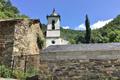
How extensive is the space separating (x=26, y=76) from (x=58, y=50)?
3.03 m

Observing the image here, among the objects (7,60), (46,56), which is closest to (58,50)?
(46,56)

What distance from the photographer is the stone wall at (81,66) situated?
39.7ft

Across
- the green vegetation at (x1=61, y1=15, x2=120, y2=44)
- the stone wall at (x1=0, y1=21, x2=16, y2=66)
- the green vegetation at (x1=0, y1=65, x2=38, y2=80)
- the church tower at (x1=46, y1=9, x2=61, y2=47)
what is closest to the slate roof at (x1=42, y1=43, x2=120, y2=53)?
the green vegetation at (x1=0, y1=65, x2=38, y2=80)

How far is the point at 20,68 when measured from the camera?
1727cm

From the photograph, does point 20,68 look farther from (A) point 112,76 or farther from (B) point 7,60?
(A) point 112,76

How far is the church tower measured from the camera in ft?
189

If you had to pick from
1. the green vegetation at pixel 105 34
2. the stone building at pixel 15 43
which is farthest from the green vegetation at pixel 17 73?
the green vegetation at pixel 105 34

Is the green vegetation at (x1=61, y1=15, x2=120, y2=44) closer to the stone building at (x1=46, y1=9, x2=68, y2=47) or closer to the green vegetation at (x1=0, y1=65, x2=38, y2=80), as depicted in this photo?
the stone building at (x1=46, y1=9, x2=68, y2=47)

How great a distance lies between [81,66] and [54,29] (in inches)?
1838

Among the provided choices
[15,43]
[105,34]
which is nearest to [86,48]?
[15,43]

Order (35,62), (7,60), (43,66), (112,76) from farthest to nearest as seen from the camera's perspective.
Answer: (7,60)
(35,62)
(43,66)
(112,76)

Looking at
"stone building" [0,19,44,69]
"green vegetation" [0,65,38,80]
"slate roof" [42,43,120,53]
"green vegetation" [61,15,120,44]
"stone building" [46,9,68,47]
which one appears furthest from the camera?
"stone building" [46,9,68,47]

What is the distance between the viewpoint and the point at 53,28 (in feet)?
195

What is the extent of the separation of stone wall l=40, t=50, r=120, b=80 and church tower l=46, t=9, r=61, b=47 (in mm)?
43745
